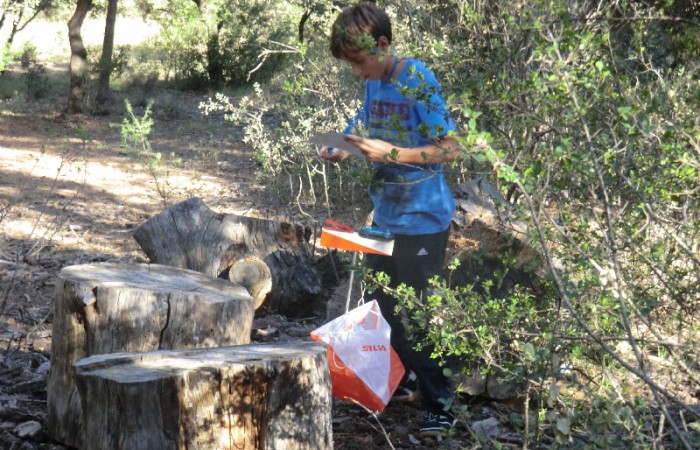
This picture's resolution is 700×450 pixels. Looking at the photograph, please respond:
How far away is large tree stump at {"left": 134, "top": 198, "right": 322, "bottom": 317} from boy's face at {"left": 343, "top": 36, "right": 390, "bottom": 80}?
98.6 inches

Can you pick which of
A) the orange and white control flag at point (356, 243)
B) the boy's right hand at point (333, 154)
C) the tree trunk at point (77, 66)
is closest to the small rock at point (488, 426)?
the orange and white control flag at point (356, 243)

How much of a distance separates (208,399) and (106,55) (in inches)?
629

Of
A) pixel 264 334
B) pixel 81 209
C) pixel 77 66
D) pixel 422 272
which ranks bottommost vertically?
pixel 81 209

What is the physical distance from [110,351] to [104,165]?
28.1 feet

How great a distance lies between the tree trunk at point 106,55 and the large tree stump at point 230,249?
40.5 ft

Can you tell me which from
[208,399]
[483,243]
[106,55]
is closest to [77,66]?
[106,55]

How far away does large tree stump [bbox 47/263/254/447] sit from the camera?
3.89 meters

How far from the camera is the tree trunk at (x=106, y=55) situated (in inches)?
704

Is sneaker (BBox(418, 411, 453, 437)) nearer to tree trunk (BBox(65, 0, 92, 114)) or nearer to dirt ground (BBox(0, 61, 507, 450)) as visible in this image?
dirt ground (BBox(0, 61, 507, 450))

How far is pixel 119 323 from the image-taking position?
3.89 meters

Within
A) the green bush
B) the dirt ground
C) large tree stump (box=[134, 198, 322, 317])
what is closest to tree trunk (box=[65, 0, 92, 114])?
the dirt ground

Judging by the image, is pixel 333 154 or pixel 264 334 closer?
pixel 333 154

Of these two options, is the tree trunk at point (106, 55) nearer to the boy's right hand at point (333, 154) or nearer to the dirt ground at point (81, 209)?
the dirt ground at point (81, 209)

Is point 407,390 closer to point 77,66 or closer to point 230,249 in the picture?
point 230,249
